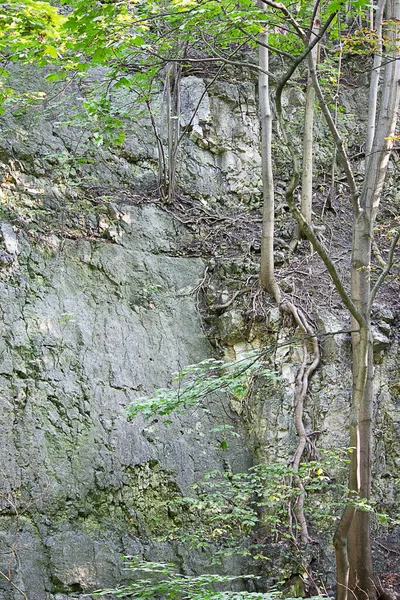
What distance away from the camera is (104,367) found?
7.21 m

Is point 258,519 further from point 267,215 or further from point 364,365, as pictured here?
point 267,215

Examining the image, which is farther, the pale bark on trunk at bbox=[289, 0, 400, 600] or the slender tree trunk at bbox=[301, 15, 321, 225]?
the slender tree trunk at bbox=[301, 15, 321, 225]

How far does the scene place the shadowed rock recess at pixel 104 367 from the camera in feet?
20.1

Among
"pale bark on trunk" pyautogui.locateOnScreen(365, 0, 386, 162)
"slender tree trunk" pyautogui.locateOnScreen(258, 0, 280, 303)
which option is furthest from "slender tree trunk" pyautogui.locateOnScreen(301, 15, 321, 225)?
"pale bark on trunk" pyautogui.locateOnScreen(365, 0, 386, 162)

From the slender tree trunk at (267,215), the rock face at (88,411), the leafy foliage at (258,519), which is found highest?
the slender tree trunk at (267,215)

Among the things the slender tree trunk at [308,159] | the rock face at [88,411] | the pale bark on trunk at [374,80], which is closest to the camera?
the pale bark on trunk at [374,80]

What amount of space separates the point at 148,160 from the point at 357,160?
3771 millimetres

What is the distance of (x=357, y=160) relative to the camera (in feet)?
36.1

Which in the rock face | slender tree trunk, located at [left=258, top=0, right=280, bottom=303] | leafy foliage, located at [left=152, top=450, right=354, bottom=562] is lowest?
leafy foliage, located at [left=152, top=450, right=354, bottom=562]

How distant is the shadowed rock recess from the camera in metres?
6.13

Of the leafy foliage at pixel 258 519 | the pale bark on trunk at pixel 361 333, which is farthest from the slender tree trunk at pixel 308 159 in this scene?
the leafy foliage at pixel 258 519

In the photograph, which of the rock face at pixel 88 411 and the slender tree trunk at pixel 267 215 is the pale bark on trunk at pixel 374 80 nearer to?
the slender tree trunk at pixel 267 215

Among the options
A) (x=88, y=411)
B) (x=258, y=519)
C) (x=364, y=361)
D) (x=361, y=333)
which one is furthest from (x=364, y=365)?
(x=88, y=411)

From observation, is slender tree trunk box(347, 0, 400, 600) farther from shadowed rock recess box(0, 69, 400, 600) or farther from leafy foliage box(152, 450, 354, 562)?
shadowed rock recess box(0, 69, 400, 600)
